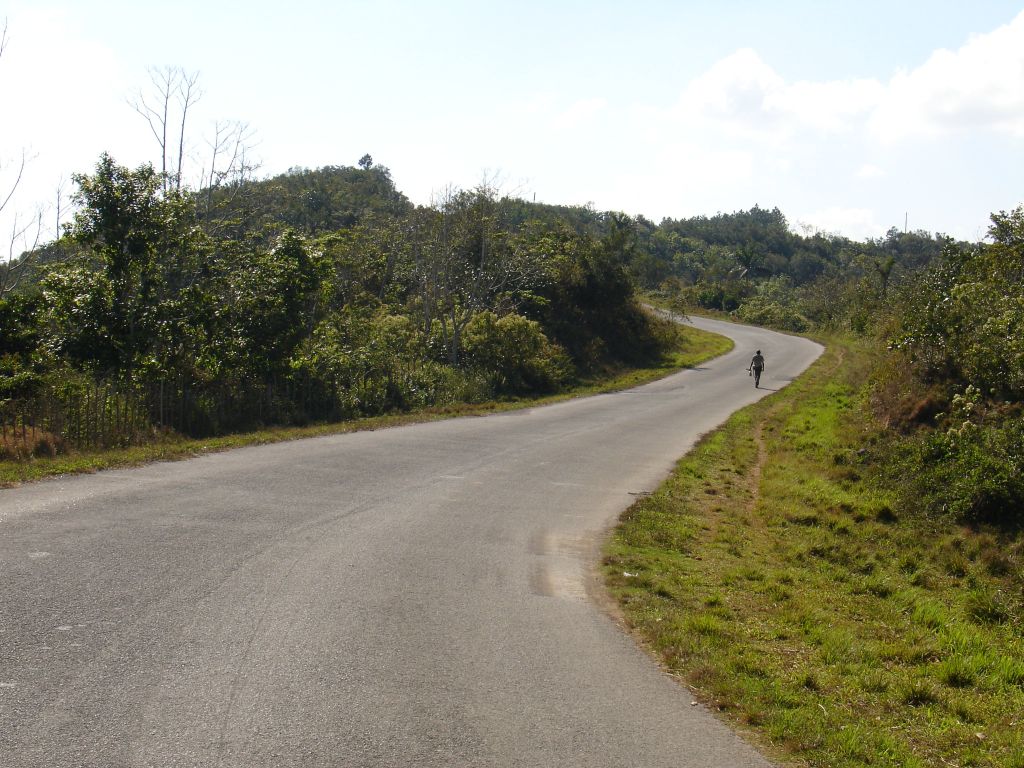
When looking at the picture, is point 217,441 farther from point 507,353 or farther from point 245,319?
point 507,353

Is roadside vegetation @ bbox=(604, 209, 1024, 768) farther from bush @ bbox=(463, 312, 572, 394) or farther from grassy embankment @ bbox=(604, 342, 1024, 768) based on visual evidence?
bush @ bbox=(463, 312, 572, 394)

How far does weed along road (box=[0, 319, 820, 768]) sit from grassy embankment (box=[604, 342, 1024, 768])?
0.45m

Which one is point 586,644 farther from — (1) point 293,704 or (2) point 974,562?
(2) point 974,562

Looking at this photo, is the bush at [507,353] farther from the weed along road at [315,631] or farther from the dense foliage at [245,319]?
the weed along road at [315,631]

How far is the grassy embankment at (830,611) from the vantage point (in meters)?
5.28

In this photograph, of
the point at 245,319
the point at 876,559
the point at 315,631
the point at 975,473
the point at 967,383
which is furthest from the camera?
the point at 245,319

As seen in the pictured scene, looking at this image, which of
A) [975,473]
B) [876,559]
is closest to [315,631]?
[876,559]

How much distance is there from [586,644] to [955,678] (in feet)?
9.10

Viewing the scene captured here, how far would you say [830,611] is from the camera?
817 centimetres

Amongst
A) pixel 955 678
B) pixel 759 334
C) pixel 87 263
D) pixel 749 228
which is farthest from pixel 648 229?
pixel 955 678

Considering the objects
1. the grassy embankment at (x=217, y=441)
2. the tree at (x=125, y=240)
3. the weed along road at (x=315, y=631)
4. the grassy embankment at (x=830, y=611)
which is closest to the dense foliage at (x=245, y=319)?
the tree at (x=125, y=240)

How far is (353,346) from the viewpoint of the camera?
24.0 m

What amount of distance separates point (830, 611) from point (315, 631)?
4.93m

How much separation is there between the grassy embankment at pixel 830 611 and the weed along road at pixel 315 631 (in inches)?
17.9
